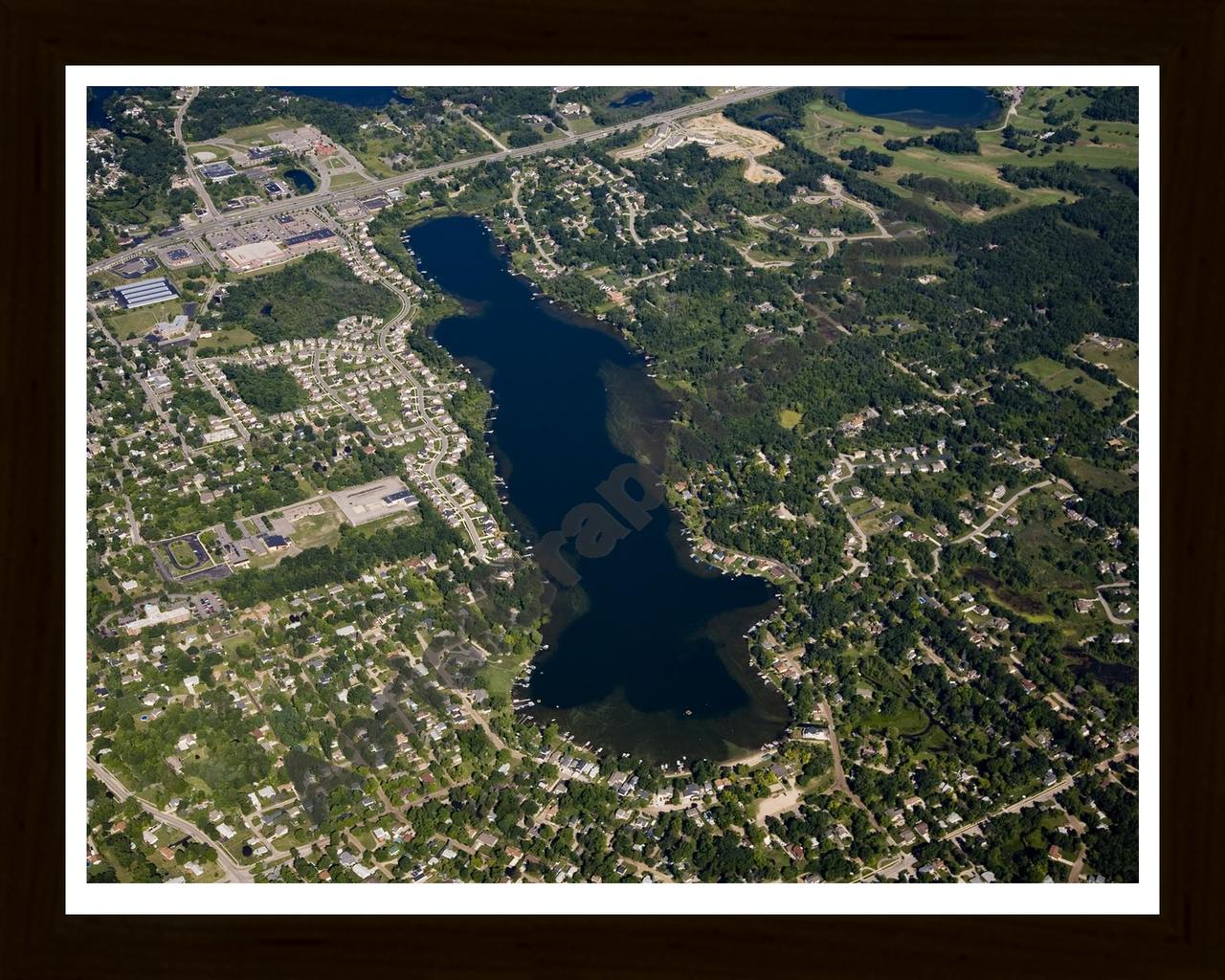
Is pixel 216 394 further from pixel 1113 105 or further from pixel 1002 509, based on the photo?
pixel 1113 105

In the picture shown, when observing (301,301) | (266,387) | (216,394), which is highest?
(301,301)

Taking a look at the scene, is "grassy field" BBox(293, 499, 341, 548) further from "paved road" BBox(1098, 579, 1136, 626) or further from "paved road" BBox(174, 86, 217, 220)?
"paved road" BBox(1098, 579, 1136, 626)

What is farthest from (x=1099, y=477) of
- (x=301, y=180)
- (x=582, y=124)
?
(x=301, y=180)

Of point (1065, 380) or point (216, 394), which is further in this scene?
point (1065, 380)

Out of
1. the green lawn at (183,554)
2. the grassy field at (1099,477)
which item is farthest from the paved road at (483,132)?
the grassy field at (1099,477)

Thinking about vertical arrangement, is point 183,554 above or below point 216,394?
below

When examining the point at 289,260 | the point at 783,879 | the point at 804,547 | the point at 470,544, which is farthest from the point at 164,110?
the point at 783,879
